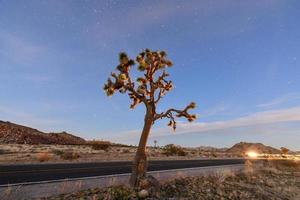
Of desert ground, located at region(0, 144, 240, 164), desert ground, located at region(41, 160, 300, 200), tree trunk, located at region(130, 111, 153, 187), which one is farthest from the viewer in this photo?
desert ground, located at region(0, 144, 240, 164)

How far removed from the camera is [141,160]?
11781mm

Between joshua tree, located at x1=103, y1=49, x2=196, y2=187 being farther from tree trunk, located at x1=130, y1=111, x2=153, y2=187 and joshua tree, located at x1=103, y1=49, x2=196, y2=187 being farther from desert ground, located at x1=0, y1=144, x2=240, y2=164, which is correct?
desert ground, located at x1=0, y1=144, x2=240, y2=164

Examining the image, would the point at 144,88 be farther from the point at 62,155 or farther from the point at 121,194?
the point at 62,155

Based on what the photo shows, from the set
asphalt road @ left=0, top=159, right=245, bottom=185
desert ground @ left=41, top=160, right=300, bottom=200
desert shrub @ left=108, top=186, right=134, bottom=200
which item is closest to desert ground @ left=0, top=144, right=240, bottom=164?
asphalt road @ left=0, top=159, right=245, bottom=185

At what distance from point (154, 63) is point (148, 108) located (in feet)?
6.18

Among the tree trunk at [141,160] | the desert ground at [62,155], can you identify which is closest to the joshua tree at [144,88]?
the tree trunk at [141,160]

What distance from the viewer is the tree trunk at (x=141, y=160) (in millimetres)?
11636

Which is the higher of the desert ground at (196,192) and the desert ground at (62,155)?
the desert ground at (62,155)

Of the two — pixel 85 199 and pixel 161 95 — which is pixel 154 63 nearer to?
pixel 161 95

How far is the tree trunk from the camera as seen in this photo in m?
11.6

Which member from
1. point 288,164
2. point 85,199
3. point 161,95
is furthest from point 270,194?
point 288,164

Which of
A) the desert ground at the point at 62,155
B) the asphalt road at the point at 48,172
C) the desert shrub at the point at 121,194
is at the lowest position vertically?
the desert shrub at the point at 121,194

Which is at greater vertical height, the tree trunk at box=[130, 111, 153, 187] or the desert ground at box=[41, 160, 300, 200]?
the tree trunk at box=[130, 111, 153, 187]

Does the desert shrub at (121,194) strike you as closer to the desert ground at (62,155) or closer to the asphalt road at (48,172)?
the asphalt road at (48,172)
